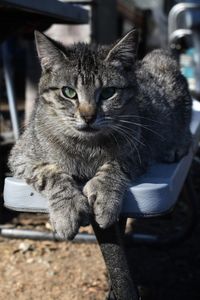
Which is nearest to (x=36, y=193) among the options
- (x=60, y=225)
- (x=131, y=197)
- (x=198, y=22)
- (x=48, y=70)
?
(x=60, y=225)

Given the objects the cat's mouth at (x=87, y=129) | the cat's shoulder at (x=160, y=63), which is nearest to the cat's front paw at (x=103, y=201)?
the cat's mouth at (x=87, y=129)

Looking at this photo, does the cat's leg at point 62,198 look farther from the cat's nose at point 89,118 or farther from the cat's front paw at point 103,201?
the cat's nose at point 89,118

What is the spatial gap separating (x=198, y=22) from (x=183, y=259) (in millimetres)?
2207

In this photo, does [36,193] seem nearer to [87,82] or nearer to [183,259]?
[87,82]

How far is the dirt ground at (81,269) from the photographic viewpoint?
2.46 m

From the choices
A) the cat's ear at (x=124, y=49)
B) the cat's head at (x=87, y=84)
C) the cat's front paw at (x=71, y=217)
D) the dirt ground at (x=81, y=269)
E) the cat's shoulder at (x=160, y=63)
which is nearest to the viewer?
the cat's front paw at (x=71, y=217)

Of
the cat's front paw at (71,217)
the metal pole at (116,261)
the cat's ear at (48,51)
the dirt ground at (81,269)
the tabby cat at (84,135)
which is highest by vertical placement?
the cat's ear at (48,51)

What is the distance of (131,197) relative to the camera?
160 centimetres

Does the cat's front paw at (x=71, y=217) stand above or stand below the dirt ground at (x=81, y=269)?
above

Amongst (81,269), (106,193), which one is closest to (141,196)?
(106,193)

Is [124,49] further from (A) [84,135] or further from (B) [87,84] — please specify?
(A) [84,135]

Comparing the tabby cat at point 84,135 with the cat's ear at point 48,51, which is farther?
the cat's ear at point 48,51

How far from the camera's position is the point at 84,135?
169 cm

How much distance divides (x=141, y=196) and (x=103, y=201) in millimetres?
115
